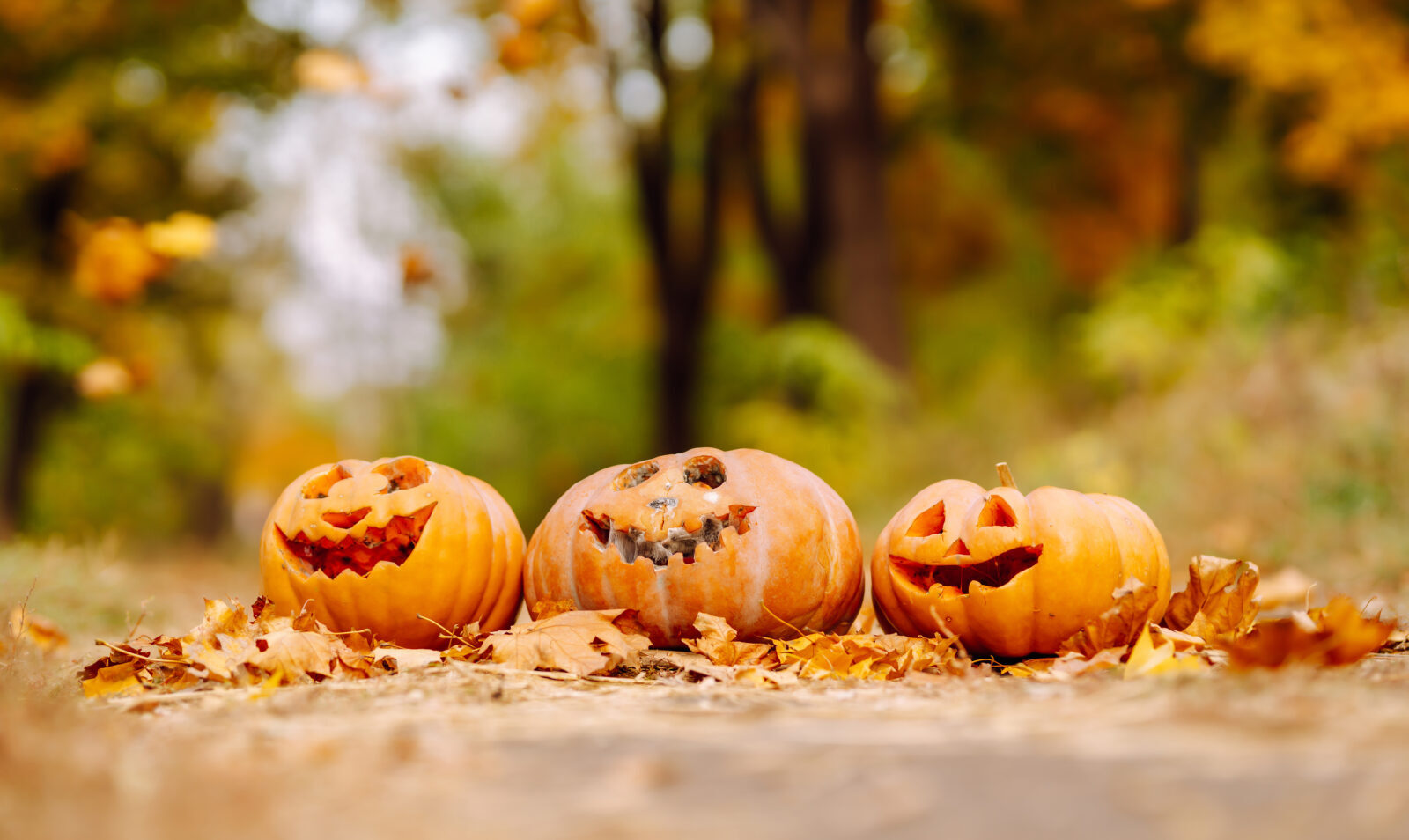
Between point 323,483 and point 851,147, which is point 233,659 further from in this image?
point 851,147

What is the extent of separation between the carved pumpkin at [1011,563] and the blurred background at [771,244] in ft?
6.71

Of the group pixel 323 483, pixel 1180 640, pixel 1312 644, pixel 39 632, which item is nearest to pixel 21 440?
pixel 39 632

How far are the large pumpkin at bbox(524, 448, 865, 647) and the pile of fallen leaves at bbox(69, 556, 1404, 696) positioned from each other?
0.06 m

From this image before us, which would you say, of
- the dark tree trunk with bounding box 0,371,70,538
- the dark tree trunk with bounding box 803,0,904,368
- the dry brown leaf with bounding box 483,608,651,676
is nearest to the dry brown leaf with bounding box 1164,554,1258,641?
the dry brown leaf with bounding box 483,608,651,676

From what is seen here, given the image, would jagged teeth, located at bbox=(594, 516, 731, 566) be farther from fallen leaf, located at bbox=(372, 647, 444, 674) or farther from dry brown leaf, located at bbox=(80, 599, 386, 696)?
dry brown leaf, located at bbox=(80, 599, 386, 696)

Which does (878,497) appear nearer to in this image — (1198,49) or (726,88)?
(1198,49)

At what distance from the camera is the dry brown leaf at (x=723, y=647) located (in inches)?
94.5

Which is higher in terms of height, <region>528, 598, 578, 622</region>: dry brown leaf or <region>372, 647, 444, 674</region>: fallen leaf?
<region>528, 598, 578, 622</region>: dry brown leaf

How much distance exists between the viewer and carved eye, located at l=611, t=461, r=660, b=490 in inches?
106

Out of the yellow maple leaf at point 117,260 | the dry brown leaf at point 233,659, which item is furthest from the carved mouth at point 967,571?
the yellow maple leaf at point 117,260

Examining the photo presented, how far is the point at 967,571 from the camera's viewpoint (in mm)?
2559

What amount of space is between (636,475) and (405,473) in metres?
0.59

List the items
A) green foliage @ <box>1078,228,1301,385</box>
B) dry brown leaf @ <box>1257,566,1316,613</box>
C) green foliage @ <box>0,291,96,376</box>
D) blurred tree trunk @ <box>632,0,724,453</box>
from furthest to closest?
blurred tree trunk @ <box>632,0,724,453</box> → green foliage @ <box>1078,228,1301,385</box> → green foliage @ <box>0,291,96,376</box> → dry brown leaf @ <box>1257,566,1316,613</box>

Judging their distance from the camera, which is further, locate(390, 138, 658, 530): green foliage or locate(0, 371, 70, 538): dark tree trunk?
locate(390, 138, 658, 530): green foliage
